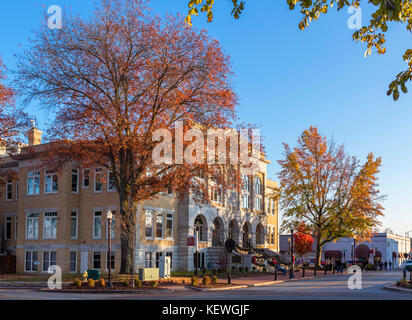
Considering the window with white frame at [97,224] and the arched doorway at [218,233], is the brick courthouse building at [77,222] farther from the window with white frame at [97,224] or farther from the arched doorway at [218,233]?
the arched doorway at [218,233]

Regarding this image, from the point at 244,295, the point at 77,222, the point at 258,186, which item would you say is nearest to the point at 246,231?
the point at 258,186

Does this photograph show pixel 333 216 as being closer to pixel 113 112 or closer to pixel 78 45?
pixel 113 112

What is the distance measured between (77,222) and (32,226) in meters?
4.43

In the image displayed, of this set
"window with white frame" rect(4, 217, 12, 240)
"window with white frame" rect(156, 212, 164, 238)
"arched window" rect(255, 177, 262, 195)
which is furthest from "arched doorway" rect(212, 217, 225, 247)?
"window with white frame" rect(4, 217, 12, 240)

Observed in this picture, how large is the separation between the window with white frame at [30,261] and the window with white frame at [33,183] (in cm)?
517

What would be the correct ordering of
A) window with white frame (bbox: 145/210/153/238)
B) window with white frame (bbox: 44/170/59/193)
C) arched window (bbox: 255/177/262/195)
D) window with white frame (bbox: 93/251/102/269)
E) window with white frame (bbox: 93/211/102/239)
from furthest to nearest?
arched window (bbox: 255/177/262/195), window with white frame (bbox: 44/170/59/193), window with white frame (bbox: 145/210/153/238), window with white frame (bbox: 93/211/102/239), window with white frame (bbox: 93/251/102/269)

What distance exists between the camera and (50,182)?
A: 4566 centimetres

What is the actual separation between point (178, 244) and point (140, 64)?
69.1 ft

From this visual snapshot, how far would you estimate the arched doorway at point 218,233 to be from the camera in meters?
54.6

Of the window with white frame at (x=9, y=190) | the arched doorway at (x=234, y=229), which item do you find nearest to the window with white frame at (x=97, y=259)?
the window with white frame at (x=9, y=190)

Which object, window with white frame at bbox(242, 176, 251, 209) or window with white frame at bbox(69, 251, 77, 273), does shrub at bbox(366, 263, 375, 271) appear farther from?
window with white frame at bbox(69, 251, 77, 273)

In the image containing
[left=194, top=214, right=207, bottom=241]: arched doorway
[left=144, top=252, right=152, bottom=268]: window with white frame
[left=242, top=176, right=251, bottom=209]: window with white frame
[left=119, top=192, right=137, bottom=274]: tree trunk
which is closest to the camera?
[left=119, top=192, right=137, bottom=274]: tree trunk

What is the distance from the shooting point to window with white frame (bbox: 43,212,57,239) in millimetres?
44625

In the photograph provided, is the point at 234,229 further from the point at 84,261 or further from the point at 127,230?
the point at 127,230
